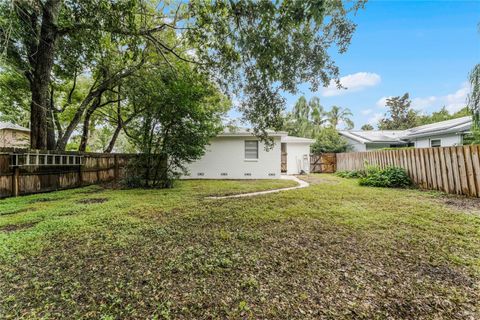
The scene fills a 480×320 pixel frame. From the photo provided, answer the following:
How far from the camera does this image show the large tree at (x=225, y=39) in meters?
3.72

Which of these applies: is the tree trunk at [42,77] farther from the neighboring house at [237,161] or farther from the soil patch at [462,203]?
the soil patch at [462,203]

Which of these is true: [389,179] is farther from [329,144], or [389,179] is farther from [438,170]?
[329,144]

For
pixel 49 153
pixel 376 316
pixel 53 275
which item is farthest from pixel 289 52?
pixel 49 153

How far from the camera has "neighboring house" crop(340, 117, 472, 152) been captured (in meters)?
12.1

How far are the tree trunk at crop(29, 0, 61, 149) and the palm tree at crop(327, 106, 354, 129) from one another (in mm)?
26660

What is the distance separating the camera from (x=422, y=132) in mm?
14344

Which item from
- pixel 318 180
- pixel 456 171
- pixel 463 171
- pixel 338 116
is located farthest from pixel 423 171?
pixel 338 116

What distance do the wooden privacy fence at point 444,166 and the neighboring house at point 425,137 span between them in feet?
20.0

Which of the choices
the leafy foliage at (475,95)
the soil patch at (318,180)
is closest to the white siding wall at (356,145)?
the soil patch at (318,180)

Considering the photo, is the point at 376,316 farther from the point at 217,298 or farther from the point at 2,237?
the point at 2,237

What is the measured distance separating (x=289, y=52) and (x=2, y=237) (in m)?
5.80

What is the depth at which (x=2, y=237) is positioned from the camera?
3.15 meters

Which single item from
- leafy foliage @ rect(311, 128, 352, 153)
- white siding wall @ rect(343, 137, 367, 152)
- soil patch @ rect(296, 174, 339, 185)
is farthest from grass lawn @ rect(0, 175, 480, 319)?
white siding wall @ rect(343, 137, 367, 152)

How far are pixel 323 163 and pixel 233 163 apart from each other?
8841 millimetres
